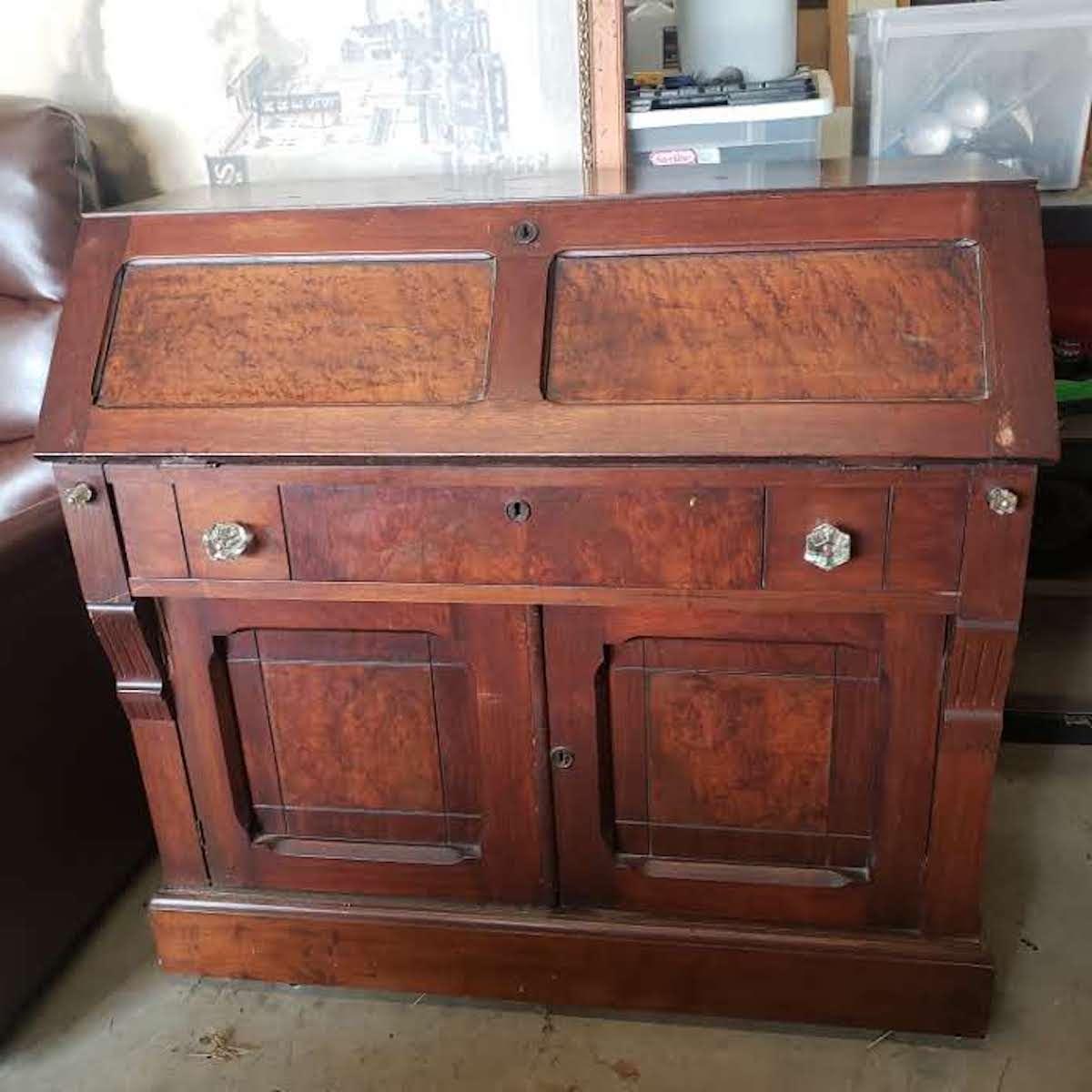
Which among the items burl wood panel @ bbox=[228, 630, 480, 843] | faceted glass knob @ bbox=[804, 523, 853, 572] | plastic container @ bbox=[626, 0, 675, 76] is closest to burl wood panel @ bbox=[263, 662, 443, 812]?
burl wood panel @ bbox=[228, 630, 480, 843]

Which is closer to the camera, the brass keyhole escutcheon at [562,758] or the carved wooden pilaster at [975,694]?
the carved wooden pilaster at [975,694]

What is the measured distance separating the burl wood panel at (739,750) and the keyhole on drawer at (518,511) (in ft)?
0.91

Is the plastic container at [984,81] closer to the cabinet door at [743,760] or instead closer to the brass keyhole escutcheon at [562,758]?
the cabinet door at [743,760]

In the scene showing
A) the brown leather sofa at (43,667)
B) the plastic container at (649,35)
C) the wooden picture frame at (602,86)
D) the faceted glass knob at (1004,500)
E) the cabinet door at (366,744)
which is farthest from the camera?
the plastic container at (649,35)

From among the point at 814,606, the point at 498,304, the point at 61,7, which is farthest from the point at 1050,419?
the point at 61,7

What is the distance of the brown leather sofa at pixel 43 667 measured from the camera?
5.03ft

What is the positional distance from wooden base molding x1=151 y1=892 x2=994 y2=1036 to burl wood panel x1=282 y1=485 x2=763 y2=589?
51 cm

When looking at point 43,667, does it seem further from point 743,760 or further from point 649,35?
point 649,35

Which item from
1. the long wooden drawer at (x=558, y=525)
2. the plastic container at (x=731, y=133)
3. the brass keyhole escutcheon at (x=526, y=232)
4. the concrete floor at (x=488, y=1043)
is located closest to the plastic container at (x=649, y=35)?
the plastic container at (x=731, y=133)

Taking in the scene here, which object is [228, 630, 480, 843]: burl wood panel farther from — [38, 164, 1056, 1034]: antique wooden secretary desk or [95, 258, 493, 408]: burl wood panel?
[95, 258, 493, 408]: burl wood panel

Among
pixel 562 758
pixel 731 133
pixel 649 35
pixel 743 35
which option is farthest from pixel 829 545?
pixel 649 35

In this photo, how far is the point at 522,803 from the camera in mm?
1476

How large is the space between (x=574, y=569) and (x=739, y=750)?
0.33m

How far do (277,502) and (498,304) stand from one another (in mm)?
347
